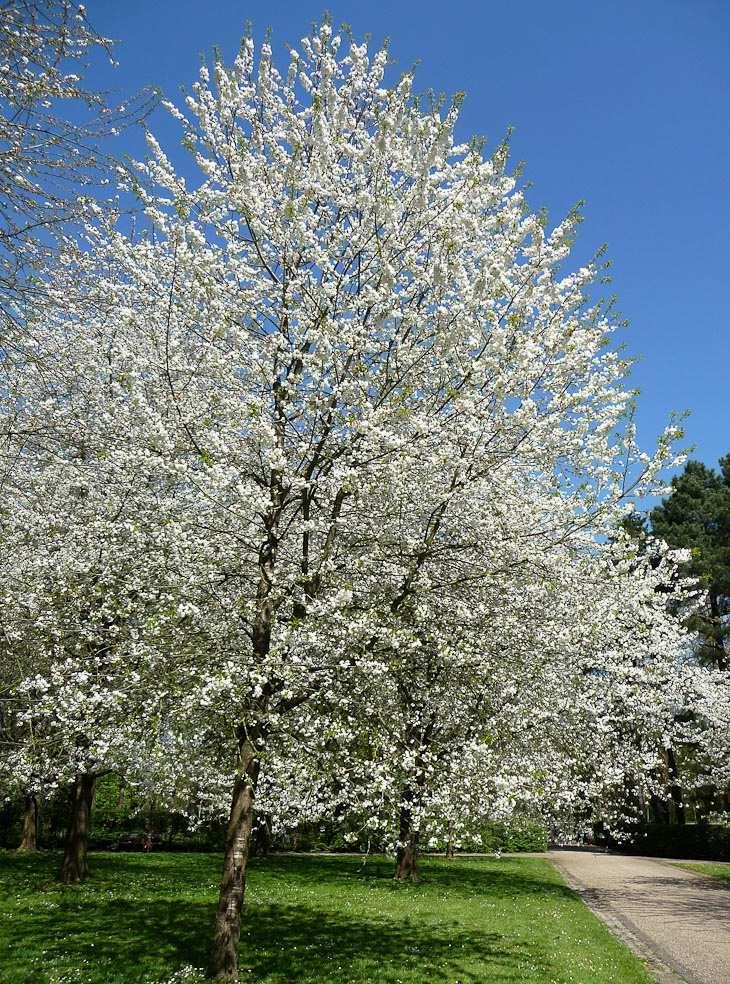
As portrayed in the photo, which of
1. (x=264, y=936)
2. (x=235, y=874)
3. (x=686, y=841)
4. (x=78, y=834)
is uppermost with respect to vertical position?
(x=235, y=874)

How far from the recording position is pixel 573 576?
8.25 metres

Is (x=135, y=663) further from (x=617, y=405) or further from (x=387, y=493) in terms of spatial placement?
(x=617, y=405)

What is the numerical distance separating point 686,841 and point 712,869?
791cm

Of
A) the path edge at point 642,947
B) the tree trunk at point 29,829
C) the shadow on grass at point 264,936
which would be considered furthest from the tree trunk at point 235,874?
the tree trunk at point 29,829

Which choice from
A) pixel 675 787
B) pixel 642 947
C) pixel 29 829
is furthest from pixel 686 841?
pixel 29 829

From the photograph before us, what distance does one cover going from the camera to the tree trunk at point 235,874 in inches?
291

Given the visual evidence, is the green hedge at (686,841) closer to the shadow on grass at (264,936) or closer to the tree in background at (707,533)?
the tree in background at (707,533)

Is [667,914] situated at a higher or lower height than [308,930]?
lower

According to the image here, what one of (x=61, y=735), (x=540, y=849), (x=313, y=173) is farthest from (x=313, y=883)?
(x=540, y=849)

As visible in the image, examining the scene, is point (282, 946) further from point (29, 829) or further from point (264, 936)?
point (29, 829)

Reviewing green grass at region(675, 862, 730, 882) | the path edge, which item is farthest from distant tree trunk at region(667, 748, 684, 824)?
the path edge

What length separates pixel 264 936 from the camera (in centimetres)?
1027

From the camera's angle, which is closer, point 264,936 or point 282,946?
point 282,946

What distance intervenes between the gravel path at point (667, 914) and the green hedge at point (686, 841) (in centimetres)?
525
